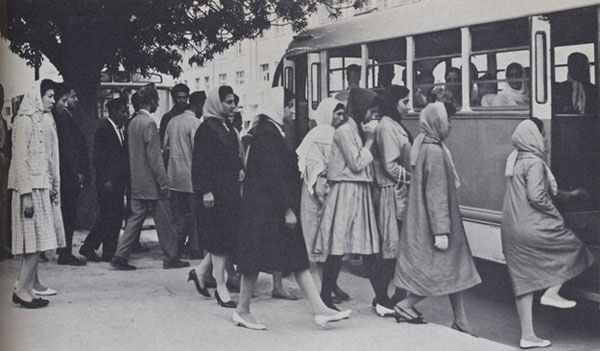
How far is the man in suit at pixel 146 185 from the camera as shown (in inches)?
345

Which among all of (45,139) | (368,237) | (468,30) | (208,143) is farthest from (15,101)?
(468,30)

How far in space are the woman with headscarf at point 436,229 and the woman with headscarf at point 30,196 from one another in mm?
2770

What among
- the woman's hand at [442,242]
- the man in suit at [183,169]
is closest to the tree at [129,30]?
the man in suit at [183,169]

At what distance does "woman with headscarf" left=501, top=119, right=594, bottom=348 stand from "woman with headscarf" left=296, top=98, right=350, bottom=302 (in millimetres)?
1496

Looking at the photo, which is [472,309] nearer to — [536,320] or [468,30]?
[536,320]

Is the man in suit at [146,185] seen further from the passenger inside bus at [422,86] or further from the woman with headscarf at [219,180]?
the passenger inside bus at [422,86]

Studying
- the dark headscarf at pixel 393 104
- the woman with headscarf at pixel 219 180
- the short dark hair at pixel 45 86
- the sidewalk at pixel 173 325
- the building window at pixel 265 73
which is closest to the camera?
the sidewalk at pixel 173 325

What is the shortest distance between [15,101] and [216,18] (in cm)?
314

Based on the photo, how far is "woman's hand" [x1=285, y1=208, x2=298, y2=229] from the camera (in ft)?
20.8

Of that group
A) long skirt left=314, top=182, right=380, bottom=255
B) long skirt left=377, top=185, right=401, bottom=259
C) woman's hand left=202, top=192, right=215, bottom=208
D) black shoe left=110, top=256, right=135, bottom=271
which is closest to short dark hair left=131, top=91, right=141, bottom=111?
black shoe left=110, top=256, right=135, bottom=271

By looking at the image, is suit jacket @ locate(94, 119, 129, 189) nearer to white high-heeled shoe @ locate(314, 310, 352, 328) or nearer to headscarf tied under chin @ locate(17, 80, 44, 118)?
headscarf tied under chin @ locate(17, 80, 44, 118)

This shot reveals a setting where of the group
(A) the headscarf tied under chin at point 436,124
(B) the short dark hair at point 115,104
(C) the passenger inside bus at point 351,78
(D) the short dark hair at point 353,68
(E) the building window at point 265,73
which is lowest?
(A) the headscarf tied under chin at point 436,124

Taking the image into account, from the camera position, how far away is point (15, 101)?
273 inches

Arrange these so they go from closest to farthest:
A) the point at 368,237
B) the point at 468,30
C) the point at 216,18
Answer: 1. the point at 368,237
2. the point at 468,30
3. the point at 216,18
